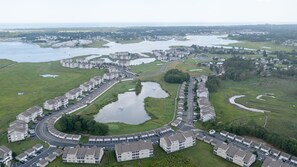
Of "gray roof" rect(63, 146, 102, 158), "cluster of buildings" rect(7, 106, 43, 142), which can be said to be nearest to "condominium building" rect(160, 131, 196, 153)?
"gray roof" rect(63, 146, 102, 158)

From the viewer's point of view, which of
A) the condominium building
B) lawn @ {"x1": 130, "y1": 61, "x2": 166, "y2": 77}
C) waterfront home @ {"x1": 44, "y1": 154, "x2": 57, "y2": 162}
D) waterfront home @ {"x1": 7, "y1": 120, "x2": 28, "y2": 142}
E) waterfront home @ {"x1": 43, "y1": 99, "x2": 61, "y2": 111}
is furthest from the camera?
lawn @ {"x1": 130, "y1": 61, "x2": 166, "y2": 77}

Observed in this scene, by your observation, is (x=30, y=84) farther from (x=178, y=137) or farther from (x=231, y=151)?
(x=231, y=151)

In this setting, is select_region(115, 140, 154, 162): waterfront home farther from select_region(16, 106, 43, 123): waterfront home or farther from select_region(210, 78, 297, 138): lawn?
select_region(16, 106, 43, 123): waterfront home

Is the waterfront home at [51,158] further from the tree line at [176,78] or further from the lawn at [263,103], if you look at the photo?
the tree line at [176,78]

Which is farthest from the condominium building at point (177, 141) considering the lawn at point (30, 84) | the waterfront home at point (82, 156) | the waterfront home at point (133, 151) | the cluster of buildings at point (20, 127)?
the cluster of buildings at point (20, 127)

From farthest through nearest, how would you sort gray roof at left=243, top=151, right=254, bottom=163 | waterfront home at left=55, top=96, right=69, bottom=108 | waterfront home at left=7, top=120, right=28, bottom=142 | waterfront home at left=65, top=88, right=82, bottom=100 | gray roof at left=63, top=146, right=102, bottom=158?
waterfront home at left=65, top=88, right=82, bottom=100 → waterfront home at left=55, top=96, right=69, bottom=108 → waterfront home at left=7, top=120, right=28, bottom=142 → gray roof at left=63, top=146, right=102, bottom=158 → gray roof at left=243, top=151, right=254, bottom=163

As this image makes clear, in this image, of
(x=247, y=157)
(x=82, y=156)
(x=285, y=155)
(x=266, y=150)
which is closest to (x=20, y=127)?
(x=82, y=156)

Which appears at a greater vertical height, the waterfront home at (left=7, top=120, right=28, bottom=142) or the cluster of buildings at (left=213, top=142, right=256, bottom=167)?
the waterfront home at (left=7, top=120, right=28, bottom=142)
